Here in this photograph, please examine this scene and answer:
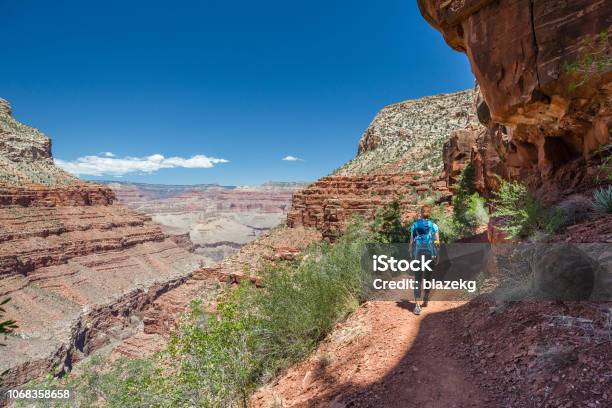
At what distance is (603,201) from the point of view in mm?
5422

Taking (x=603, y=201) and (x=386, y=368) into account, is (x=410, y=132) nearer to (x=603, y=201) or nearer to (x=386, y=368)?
(x=603, y=201)

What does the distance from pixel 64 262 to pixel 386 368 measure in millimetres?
70360

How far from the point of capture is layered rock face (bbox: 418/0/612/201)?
210 inches

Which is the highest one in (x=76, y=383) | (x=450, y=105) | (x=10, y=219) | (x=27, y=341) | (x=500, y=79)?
(x=450, y=105)

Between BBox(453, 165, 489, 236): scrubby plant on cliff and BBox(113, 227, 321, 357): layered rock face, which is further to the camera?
BBox(113, 227, 321, 357): layered rock face

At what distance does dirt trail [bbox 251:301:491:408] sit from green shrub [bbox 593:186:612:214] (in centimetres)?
284

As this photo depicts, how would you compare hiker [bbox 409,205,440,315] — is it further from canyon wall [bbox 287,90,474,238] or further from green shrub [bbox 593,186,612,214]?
canyon wall [bbox 287,90,474,238]

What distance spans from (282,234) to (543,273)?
30248 mm

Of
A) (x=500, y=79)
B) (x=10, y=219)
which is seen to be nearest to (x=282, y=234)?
(x=500, y=79)

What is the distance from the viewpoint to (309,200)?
3397 centimetres

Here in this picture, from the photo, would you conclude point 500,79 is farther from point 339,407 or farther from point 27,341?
point 27,341

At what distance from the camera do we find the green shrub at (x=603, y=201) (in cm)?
539

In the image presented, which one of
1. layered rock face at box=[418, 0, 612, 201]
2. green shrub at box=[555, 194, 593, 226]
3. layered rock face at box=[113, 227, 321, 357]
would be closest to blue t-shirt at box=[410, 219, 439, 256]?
green shrub at box=[555, 194, 593, 226]

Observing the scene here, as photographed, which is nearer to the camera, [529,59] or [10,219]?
[529,59]
